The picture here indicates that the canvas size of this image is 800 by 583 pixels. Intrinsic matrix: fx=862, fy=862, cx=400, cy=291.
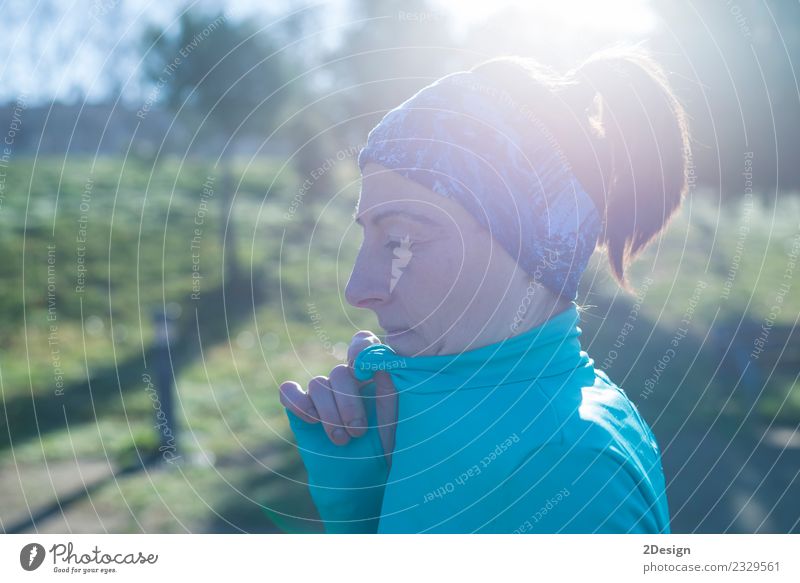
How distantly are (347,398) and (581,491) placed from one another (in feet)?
1.07

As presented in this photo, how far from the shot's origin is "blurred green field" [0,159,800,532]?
3.47 metres

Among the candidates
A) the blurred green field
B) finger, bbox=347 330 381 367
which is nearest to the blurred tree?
the blurred green field

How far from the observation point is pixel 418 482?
1108 millimetres

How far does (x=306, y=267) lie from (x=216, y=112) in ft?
5.84

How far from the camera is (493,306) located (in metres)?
1.11

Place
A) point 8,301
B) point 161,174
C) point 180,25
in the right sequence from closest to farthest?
point 180,25 → point 8,301 → point 161,174

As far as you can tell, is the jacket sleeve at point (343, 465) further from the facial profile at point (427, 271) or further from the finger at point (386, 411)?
the facial profile at point (427, 271)

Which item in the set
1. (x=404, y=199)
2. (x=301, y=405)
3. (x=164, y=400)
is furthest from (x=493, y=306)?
(x=164, y=400)

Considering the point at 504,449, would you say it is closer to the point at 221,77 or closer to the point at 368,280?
the point at 368,280

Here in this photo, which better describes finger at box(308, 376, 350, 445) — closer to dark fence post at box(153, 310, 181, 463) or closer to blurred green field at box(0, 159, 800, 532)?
blurred green field at box(0, 159, 800, 532)
